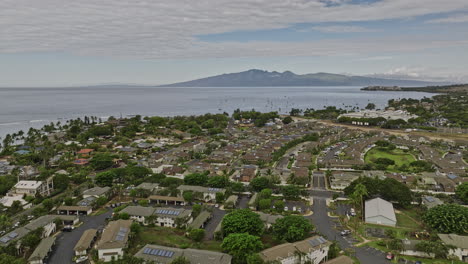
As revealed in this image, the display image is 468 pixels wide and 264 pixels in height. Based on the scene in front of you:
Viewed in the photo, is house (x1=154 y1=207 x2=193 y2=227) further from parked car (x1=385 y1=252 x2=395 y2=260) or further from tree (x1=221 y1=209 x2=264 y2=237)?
parked car (x1=385 y1=252 x2=395 y2=260)

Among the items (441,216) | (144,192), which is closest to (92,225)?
(144,192)

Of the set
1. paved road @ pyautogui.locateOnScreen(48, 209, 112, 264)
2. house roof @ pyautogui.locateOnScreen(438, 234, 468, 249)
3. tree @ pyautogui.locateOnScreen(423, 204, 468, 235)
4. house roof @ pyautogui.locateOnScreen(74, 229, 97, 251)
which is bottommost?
paved road @ pyautogui.locateOnScreen(48, 209, 112, 264)

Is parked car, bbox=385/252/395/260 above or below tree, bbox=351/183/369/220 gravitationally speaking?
below

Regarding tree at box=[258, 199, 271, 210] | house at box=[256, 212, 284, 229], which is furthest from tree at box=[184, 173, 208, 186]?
house at box=[256, 212, 284, 229]

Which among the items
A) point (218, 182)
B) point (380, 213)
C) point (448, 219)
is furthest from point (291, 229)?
point (218, 182)

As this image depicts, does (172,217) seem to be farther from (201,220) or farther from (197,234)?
(197,234)

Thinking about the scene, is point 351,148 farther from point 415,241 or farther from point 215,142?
point 415,241
